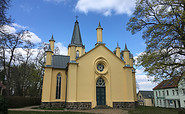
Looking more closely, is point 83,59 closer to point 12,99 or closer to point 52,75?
point 52,75

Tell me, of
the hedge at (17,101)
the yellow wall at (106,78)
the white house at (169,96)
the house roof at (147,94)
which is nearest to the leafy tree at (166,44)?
the yellow wall at (106,78)

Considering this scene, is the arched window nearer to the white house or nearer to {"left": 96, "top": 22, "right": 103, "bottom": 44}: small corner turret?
{"left": 96, "top": 22, "right": 103, "bottom": 44}: small corner turret

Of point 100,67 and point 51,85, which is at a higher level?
point 100,67

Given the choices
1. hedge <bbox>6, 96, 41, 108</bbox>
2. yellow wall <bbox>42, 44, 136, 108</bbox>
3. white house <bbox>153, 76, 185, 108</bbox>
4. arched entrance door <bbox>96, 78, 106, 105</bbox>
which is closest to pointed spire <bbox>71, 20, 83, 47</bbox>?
yellow wall <bbox>42, 44, 136, 108</bbox>

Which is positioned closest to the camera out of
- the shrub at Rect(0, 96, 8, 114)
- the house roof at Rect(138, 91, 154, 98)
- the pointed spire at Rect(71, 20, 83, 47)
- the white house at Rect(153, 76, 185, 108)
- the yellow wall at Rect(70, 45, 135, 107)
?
the shrub at Rect(0, 96, 8, 114)

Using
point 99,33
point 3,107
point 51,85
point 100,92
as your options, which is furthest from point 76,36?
point 3,107

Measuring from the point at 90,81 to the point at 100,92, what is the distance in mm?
2205

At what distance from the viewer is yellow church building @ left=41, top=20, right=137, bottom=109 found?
17.7 metres

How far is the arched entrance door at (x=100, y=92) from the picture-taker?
1888 cm

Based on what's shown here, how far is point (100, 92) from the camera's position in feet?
63.1

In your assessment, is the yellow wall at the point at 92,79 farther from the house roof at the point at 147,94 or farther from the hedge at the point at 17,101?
the house roof at the point at 147,94

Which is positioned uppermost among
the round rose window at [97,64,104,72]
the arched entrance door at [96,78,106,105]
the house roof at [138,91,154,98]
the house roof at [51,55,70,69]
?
the house roof at [51,55,70,69]

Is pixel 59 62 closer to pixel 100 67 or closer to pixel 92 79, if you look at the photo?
pixel 92 79

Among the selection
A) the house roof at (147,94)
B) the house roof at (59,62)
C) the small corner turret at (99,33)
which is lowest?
the house roof at (147,94)
